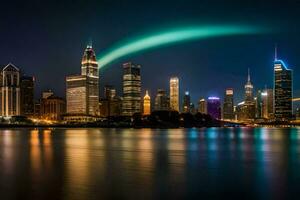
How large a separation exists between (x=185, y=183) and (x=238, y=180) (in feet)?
10.3

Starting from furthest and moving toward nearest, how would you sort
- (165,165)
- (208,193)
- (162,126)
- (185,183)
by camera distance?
1. (162,126)
2. (165,165)
3. (185,183)
4. (208,193)

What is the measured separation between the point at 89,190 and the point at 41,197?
2452 millimetres

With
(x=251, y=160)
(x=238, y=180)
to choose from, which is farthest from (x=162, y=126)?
(x=238, y=180)

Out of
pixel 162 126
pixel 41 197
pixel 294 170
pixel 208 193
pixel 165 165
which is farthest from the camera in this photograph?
pixel 162 126

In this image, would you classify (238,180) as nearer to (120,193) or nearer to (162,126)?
(120,193)

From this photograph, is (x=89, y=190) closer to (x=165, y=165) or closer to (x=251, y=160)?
(x=165, y=165)

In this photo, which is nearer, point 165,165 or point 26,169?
point 26,169

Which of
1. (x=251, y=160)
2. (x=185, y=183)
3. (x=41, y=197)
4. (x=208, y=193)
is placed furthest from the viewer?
(x=251, y=160)

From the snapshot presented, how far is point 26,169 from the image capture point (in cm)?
2933

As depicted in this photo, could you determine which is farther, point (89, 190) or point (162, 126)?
point (162, 126)

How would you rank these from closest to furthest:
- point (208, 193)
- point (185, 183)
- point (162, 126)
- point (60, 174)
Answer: point (208, 193)
point (185, 183)
point (60, 174)
point (162, 126)

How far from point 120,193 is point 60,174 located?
698 cm

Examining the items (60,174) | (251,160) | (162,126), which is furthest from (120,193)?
(162,126)

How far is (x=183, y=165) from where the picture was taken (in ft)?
105
